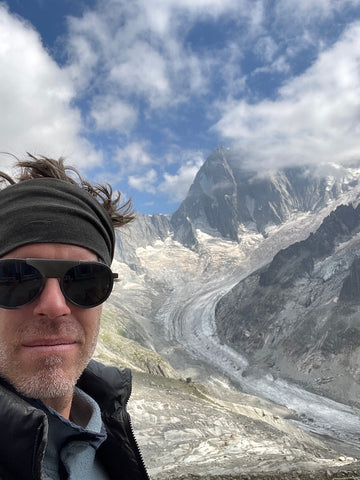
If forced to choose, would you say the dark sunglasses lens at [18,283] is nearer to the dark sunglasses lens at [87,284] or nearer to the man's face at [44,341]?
the man's face at [44,341]

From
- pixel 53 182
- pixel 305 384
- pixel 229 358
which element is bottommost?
pixel 305 384

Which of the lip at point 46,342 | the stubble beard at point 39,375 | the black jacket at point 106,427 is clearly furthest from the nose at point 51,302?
the black jacket at point 106,427

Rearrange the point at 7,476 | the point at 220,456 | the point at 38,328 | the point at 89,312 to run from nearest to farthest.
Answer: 1. the point at 7,476
2. the point at 38,328
3. the point at 89,312
4. the point at 220,456

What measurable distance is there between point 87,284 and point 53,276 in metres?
0.28

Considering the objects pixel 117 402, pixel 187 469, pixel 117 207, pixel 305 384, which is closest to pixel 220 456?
pixel 187 469

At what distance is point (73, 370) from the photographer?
7.98ft

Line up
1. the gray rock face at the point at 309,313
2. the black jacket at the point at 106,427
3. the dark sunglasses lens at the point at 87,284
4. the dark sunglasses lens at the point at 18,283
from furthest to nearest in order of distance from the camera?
the gray rock face at the point at 309,313 → the dark sunglasses lens at the point at 87,284 → the dark sunglasses lens at the point at 18,283 → the black jacket at the point at 106,427

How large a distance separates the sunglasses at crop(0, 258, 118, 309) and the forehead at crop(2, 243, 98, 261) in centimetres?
9

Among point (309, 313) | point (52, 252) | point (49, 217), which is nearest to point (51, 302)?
point (52, 252)

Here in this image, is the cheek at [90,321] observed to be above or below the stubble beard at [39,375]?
above

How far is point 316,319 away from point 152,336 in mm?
55146

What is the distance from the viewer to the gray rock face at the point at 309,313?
8100 centimetres

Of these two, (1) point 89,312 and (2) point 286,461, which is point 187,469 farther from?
(1) point 89,312

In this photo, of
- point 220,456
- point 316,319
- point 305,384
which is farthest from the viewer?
point 316,319
